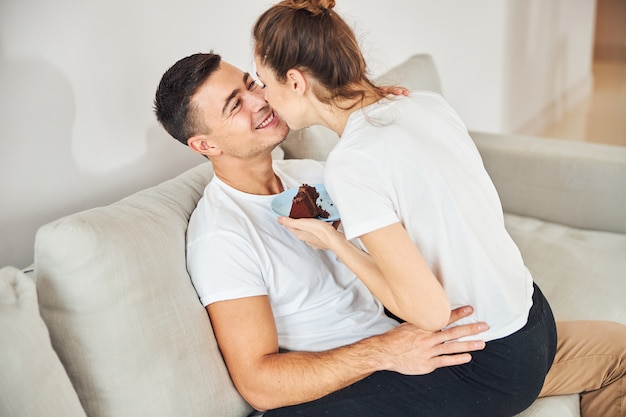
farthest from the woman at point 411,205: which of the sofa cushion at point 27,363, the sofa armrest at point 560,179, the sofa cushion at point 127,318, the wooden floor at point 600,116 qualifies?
the wooden floor at point 600,116

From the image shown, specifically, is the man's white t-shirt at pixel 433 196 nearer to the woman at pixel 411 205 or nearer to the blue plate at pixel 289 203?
the woman at pixel 411 205

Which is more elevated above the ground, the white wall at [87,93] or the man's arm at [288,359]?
the white wall at [87,93]

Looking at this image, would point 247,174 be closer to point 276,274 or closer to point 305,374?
point 276,274

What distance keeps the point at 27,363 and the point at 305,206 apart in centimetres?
66

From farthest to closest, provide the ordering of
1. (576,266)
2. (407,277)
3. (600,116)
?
1. (600,116)
2. (576,266)
3. (407,277)

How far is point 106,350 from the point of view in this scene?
1.30m

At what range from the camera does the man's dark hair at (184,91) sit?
64.7 inches

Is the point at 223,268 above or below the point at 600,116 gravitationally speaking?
above

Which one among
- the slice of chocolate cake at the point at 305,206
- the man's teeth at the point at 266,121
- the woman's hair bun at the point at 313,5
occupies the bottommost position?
the slice of chocolate cake at the point at 305,206

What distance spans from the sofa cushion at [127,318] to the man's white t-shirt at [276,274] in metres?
0.07

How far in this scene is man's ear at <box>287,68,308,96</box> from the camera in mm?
1294

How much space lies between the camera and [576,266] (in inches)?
87.2

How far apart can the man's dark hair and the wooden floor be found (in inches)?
144

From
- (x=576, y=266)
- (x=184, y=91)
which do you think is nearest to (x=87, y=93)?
(x=184, y=91)
